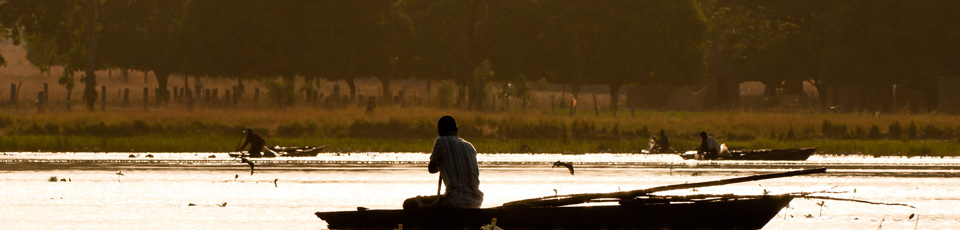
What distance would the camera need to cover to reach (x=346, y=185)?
3684cm

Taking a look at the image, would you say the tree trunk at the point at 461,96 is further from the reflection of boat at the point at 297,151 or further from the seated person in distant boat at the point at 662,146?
the reflection of boat at the point at 297,151

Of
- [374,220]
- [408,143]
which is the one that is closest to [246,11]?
[408,143]

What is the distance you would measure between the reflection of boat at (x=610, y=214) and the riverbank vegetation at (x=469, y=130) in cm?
3688

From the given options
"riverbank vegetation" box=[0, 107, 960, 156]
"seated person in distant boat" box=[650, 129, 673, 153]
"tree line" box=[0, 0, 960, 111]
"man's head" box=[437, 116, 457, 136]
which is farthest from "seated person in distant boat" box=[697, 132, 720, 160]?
"tree line" box=[0, 0, 960, 111]

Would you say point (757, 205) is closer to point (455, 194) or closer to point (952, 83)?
point (455, 194)

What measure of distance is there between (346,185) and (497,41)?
59.0 metres

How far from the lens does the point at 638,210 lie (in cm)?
2214

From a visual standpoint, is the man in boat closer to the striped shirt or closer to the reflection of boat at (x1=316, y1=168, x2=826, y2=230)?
the striped shirt

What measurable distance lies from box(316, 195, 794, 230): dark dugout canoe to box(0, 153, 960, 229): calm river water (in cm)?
231

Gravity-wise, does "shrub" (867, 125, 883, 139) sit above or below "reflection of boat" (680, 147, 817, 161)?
above

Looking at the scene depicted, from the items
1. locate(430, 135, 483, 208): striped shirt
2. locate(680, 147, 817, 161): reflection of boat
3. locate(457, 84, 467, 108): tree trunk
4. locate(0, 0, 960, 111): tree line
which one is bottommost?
locate(680, 147, 817, 161): reflection of boat

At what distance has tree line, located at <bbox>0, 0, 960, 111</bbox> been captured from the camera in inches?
3558

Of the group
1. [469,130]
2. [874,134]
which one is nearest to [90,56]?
[469,130]

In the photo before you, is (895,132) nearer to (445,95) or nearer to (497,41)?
(445,95)
